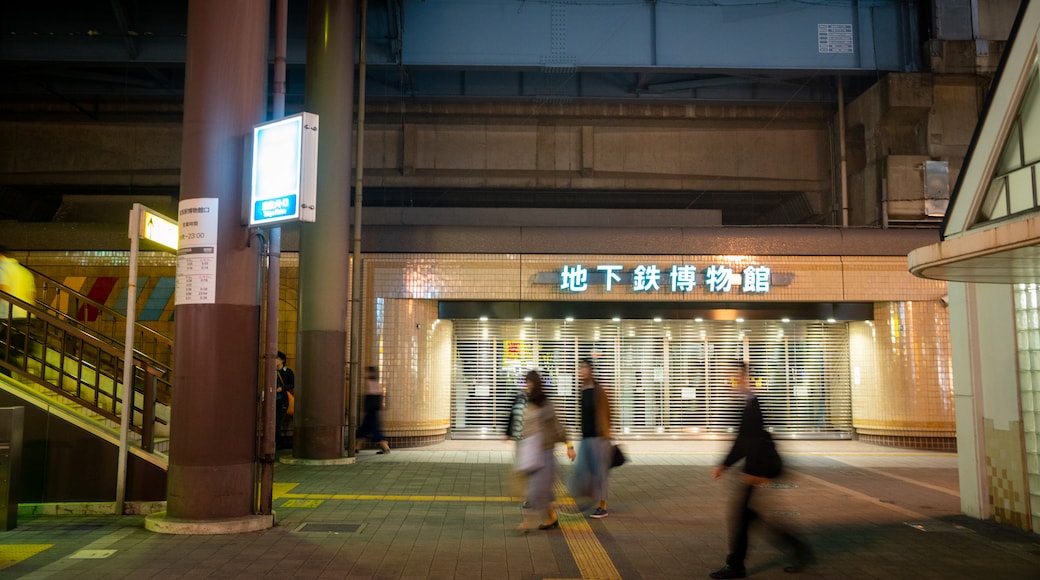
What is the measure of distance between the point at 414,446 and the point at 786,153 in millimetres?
10698

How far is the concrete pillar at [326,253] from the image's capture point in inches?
507

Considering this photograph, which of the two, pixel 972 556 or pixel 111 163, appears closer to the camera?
pixel 972 556

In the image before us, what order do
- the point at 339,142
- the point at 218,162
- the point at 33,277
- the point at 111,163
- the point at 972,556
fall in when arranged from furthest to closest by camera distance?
1. the point at 111,163
2. the point at 33,277
3. the point at 339,142
4. the point at 218,162
5. the point at 972,556

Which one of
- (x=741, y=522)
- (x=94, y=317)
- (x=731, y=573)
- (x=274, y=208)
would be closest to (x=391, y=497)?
(x=274, y=208)

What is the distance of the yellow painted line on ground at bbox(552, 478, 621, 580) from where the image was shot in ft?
21.1

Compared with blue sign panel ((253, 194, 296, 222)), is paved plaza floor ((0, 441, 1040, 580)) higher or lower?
lower

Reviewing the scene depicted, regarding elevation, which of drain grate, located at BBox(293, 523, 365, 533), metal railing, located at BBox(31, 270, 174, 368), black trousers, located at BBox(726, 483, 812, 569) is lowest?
drain grate, located at BBox(293, 523, 365, 533)

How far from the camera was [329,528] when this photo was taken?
7957 mm

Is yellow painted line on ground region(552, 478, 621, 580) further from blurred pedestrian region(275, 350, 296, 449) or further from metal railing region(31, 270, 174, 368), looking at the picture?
metal railing region(31, 270, 174, 368)

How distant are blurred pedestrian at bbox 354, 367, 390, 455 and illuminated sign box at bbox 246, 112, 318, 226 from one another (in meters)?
6.59

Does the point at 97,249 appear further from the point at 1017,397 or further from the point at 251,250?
the point at 1017,397

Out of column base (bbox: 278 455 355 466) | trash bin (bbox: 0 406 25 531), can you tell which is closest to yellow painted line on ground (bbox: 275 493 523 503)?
column base (bbox: 278 455 355 466)

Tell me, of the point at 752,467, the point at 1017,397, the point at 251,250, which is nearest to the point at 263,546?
the point at 251,250

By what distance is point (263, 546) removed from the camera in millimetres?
7148
